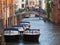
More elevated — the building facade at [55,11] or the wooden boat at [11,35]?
the building facade at [55,11]

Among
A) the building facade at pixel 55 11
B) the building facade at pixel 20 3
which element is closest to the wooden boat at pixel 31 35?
the building facade at pixel 55 11

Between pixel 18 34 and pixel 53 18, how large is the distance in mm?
29319

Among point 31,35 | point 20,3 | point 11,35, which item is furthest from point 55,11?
point 11,35

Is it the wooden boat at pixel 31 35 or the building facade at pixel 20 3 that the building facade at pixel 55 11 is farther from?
the wooden boat at pixel 31 35

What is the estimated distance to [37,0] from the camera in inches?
3888

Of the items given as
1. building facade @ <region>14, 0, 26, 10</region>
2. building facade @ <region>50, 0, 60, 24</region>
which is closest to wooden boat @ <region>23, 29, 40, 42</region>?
building facade @ <region>50, 0, 60, 24</region>

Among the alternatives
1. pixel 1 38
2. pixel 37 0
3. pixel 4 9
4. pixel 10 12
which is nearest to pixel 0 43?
pixel 1 38

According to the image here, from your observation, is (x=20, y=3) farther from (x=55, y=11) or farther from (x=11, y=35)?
(x=11, y=35)

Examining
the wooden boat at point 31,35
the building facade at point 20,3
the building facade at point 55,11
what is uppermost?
the building facade at point 20,3

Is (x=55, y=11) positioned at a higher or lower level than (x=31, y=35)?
higher

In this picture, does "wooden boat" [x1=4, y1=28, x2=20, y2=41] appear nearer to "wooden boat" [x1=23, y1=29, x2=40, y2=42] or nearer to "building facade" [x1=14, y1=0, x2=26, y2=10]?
"wooden boat" [x1=23, y1=29, x2=40, y2=42]

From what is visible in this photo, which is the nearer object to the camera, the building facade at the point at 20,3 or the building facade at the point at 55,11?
the building facade at the point at 55,11

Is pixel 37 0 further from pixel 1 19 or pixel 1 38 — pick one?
pixel 1 38

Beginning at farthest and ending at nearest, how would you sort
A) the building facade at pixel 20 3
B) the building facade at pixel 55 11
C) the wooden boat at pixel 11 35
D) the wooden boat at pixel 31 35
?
1. the building facade at pixel 20 3
2. the building facade at pixel 55 11
3. the wooden boat at pixel 31 35
4. the wooden boat at pixel 11 35
